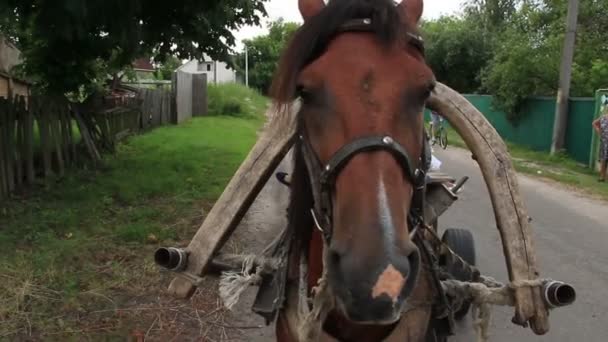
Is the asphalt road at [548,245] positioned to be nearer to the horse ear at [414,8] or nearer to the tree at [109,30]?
the tree at [109,30]

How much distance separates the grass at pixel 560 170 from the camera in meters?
11.8

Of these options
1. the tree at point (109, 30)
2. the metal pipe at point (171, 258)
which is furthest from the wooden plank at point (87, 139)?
the metal pipe at point (171, 258)

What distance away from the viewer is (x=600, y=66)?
16656 millimetres

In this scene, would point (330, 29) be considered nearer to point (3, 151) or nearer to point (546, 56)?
point (3, 151)

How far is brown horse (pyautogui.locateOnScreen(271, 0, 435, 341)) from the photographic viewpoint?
1.72 m

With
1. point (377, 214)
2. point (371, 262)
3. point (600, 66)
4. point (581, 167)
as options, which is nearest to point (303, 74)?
point (377, 214)

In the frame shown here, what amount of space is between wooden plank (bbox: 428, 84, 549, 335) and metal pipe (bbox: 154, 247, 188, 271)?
4.47ft

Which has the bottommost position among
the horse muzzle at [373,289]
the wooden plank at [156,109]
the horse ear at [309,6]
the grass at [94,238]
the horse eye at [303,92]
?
the grass at [94,238]

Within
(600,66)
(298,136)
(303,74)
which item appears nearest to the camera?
(303,74)

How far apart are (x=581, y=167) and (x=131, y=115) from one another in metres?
12.2

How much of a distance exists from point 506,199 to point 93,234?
5248mm

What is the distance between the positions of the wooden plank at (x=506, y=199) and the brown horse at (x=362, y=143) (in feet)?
1.52

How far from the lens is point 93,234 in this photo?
21.9 ft

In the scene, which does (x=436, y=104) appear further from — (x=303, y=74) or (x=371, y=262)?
(x=371, y=262)
